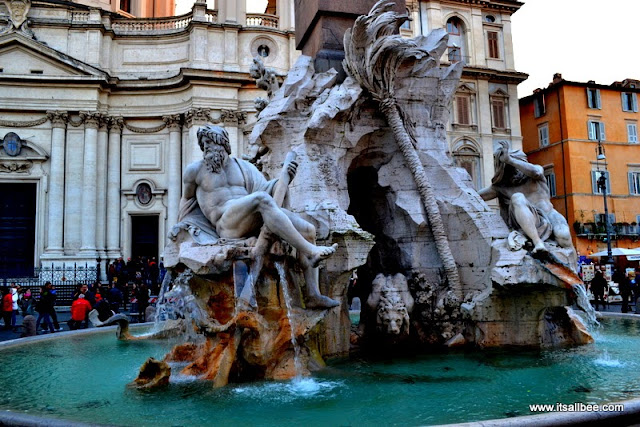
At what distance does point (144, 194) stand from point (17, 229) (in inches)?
238

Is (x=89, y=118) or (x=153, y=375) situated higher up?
(x=89, y=118)

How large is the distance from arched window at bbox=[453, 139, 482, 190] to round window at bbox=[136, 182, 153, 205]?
16.3m

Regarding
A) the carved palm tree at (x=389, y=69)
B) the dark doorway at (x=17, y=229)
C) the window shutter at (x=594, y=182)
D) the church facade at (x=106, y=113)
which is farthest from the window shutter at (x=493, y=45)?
the carved palm tree at (x=389, y=69)

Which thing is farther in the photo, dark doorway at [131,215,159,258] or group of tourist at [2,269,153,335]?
dark doorway at [131,215,159,258]

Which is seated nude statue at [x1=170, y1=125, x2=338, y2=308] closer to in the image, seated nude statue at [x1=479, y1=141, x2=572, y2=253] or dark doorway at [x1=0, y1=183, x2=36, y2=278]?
seated nude statue at [x1=479, y1=141, x2=572, y2=253]

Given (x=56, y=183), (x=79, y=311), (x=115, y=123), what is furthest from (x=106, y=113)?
(x=79, y=311)

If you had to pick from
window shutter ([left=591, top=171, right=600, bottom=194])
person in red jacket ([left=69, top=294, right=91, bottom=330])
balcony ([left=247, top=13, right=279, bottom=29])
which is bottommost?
person in red jacket ([left=69, top=294, right=91, bottom=330])

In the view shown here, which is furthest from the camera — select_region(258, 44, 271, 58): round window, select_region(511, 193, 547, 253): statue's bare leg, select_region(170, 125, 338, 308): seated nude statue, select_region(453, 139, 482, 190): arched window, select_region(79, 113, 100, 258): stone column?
select_region(453, 139, 482, 190): arched window

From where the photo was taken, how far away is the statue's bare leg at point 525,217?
20.6 feet

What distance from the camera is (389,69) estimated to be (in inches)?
265

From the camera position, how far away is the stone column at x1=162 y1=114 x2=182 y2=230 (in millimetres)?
27469

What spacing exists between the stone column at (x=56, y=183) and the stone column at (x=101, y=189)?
1561 millimetres

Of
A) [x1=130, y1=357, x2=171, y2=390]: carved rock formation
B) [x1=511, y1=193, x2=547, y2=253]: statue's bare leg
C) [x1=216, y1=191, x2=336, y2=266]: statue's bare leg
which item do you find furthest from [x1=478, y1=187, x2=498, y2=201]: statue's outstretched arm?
[x1=130, y1=357, x2=171, y2=390]: carved rock formation

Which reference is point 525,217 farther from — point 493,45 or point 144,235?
point 493,45
